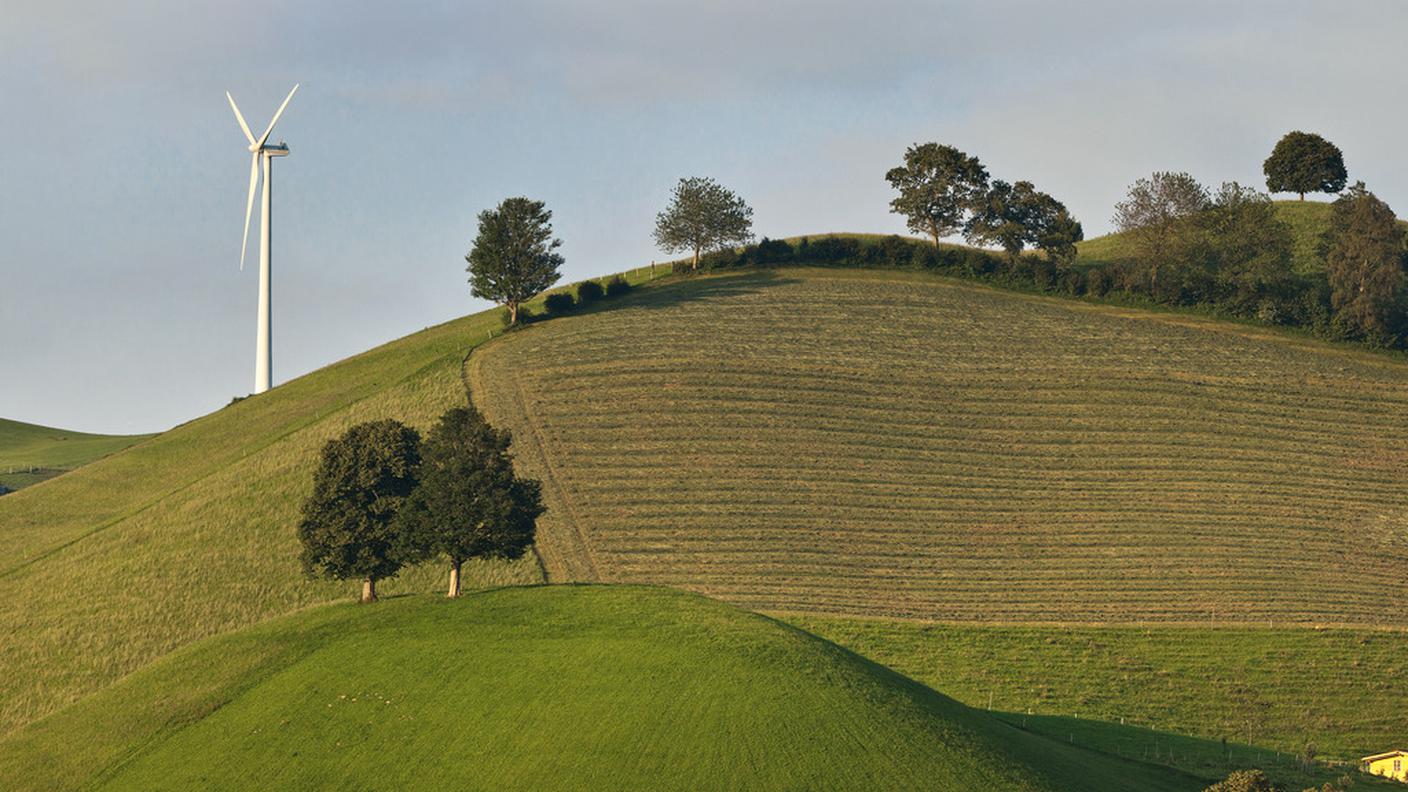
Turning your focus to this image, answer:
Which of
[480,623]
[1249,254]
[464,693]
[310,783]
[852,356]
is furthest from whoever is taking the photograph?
[1249,254]

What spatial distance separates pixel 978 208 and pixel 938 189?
4895mm

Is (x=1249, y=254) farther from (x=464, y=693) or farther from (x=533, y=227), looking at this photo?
(x=464, y=693)

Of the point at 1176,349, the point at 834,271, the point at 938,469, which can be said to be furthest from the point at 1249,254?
the point at 938,469

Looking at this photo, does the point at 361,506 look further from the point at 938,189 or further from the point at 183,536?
the point at 938,189

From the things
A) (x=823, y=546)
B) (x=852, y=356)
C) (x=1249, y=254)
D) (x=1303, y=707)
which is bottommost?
(x=1303, y=707)

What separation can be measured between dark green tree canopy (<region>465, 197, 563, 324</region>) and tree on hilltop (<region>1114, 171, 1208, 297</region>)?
→ 6326cm

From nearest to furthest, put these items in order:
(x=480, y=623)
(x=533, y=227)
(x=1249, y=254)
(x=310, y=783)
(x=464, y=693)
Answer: (x=310, y=783) → (x=464, y=693) → (x=480, y=623) → (x=533, y=227) → (x=1249, y=254)

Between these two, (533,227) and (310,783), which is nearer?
(310,783)

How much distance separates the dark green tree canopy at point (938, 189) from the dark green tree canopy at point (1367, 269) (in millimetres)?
37884

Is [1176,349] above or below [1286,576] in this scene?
above

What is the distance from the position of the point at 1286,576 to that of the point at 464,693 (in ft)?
207

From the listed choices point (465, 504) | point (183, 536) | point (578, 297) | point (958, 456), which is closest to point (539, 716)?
point (465, 504)

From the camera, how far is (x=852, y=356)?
442 ft

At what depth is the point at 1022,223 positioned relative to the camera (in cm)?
16600
